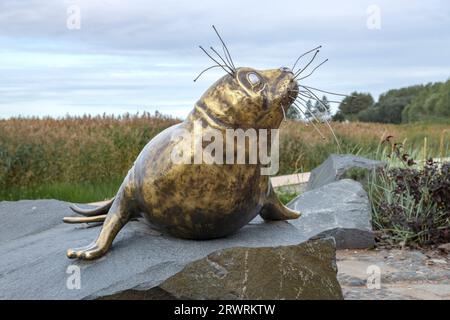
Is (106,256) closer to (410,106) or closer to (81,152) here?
(81,152)

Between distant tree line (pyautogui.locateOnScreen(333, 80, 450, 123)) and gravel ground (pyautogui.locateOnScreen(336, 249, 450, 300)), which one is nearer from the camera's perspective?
gravel ground (pyautogui.locateOnScreen(336, 249, 450, 300))

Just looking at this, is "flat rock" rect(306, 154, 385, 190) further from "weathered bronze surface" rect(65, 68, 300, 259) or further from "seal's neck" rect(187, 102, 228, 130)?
"seal's neck" rect(187, 102, 228, 130)

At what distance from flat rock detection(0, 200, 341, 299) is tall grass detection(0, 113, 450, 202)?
202 inches

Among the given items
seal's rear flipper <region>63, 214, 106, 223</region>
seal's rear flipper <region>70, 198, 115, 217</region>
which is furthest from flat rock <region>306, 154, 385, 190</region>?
seal's rear flipper <region>63, 214, 106, 223</region>

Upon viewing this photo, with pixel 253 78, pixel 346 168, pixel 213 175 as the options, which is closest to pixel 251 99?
pixel 253 78

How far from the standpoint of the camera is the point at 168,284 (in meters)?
3.06

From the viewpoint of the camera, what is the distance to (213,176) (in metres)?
3.05

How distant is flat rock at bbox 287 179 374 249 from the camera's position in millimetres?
6233

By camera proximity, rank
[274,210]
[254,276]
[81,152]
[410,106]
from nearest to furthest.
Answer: [254,276]
[274,210]
[81,152]
[410,106]

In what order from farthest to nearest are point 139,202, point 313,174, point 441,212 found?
point 313,174 → point 441,212 → point 139,202
